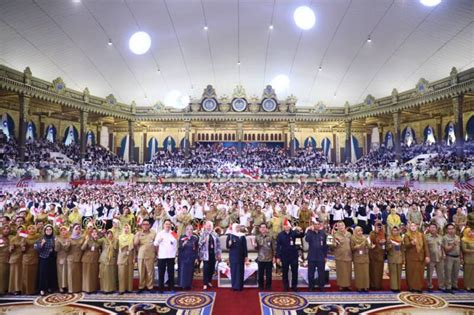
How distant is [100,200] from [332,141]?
24.3 meters

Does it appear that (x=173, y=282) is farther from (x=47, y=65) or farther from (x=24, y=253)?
(x=47, y=65)

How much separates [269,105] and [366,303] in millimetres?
21444

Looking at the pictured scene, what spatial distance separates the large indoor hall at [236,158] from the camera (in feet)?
19.2

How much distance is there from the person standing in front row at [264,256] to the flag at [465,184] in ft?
38.5

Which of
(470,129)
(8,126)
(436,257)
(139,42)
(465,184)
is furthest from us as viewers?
(8,126)

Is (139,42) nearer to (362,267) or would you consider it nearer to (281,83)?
(281,83)

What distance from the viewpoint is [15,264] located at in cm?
575

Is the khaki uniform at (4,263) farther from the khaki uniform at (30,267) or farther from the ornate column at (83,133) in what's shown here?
the ornate column at (83,133)

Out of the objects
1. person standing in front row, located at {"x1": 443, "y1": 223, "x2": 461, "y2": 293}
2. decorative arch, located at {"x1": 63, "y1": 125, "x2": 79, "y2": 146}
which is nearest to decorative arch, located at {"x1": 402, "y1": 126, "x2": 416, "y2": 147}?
person standing in front row, located at {"x1": 443, "y1": 223, "x2": 461, "y2": 293}

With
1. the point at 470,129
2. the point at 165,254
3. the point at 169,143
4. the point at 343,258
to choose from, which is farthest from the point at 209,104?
the point at 343,258

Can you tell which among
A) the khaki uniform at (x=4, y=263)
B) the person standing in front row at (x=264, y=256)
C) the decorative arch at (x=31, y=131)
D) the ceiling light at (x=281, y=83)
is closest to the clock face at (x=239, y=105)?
the ceiling light at (x=281, y=83)

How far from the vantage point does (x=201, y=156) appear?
Result: 2606 centimetres

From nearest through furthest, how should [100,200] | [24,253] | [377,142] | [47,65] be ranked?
[24,253] < [100,200] < [47,65] < [377,142]

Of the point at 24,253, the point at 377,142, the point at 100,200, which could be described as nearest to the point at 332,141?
the point at 377,142
